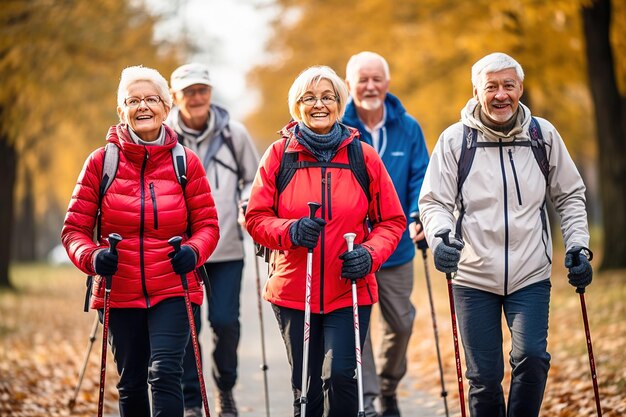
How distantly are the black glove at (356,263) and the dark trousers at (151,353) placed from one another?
95cm

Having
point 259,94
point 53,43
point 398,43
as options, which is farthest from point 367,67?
point 259,94

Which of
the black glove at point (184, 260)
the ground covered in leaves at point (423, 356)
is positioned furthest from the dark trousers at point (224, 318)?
the black glove at point (184, 260)

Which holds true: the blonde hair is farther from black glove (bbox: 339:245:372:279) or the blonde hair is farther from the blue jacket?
the blue jacket

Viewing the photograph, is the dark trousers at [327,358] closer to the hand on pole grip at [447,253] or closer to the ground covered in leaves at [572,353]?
the hand on pole grip at [447,253]

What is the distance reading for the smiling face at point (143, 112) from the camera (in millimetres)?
5375

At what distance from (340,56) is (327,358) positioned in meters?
20.0

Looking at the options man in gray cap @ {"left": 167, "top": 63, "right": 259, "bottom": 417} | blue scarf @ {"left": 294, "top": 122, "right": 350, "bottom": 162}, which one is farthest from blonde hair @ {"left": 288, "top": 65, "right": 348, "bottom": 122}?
man in gray cap @ {"left": 167, "top": 63, "right": 259, "bottom": 417}

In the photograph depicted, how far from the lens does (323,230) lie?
5309mm

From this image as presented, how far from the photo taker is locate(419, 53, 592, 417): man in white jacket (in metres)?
5.17

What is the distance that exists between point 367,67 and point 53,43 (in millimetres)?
8772

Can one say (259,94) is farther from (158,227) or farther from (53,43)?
(158,227)

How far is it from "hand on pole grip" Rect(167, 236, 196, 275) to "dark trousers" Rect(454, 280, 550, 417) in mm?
1470

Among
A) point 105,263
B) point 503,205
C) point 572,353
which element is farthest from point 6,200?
point 503,205

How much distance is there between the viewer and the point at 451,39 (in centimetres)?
1781
